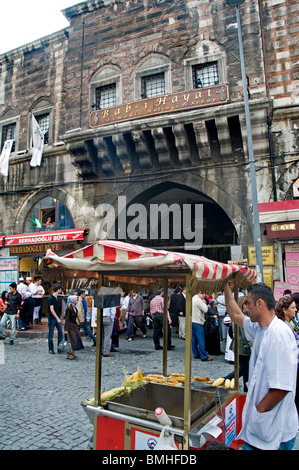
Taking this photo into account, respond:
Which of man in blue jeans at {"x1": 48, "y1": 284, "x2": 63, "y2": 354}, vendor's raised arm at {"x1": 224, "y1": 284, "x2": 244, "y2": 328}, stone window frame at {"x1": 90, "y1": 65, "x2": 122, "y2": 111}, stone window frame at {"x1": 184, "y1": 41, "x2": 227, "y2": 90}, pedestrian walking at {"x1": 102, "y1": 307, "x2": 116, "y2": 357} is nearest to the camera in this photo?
vendor's raised arm at {"x1": 224, "y1": 284, "x2": 244, "y2": 328}

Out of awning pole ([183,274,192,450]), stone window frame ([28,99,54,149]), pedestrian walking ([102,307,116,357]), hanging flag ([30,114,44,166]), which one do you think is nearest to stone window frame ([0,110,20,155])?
stone window frame ([28,99,54,149])

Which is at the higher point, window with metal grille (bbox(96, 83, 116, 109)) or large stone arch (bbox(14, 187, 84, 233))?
window with metal grille (bbox(96, 83, 116, 109))

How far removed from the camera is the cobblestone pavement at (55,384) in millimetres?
4328

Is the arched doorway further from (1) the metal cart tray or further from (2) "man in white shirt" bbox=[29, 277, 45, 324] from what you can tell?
(1) the metal cart tray

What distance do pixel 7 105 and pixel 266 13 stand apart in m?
13.6

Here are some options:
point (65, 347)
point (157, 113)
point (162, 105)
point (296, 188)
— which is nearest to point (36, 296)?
point (65, 347)

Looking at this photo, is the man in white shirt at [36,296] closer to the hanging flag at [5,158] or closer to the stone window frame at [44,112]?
the hanging flag at [5,158]

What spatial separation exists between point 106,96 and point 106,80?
67 centimetres

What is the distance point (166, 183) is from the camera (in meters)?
13.8

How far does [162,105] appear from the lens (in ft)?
43.0

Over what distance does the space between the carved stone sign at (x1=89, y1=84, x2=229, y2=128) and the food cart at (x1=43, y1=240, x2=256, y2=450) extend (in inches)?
403

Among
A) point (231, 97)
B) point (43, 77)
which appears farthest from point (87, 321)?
point (43, 77)

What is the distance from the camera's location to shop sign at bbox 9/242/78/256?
1472 cm

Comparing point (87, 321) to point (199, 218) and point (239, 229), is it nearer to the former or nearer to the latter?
point (239, 229)
